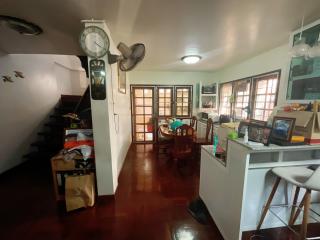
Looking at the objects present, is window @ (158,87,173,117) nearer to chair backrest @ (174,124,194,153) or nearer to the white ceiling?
chair backrest @ (174,124,194,153)

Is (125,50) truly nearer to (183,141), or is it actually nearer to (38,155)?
(183,141)

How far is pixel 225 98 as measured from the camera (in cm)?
411

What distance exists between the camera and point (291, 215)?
1.47m

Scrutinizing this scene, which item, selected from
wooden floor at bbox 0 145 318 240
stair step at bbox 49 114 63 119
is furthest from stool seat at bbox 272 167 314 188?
stair step at bbox 49 114 63 119

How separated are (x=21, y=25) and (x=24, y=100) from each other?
73.8 inches

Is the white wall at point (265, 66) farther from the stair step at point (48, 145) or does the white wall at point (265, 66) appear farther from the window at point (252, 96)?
the stair step at point (48, 145)

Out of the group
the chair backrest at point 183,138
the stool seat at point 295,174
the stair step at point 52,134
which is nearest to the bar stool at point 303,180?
the stool seat at point 295,174

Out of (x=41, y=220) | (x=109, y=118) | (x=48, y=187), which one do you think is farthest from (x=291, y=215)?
(x=48, y=187)

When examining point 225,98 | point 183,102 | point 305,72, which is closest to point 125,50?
point 305,72

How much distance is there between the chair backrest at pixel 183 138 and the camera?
281cm

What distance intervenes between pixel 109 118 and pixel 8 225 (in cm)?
161

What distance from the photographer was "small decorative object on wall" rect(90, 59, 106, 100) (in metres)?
1.72

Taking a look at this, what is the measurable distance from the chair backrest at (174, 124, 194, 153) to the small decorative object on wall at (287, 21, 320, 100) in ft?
5.14

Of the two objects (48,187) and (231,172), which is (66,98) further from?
(231,172)
